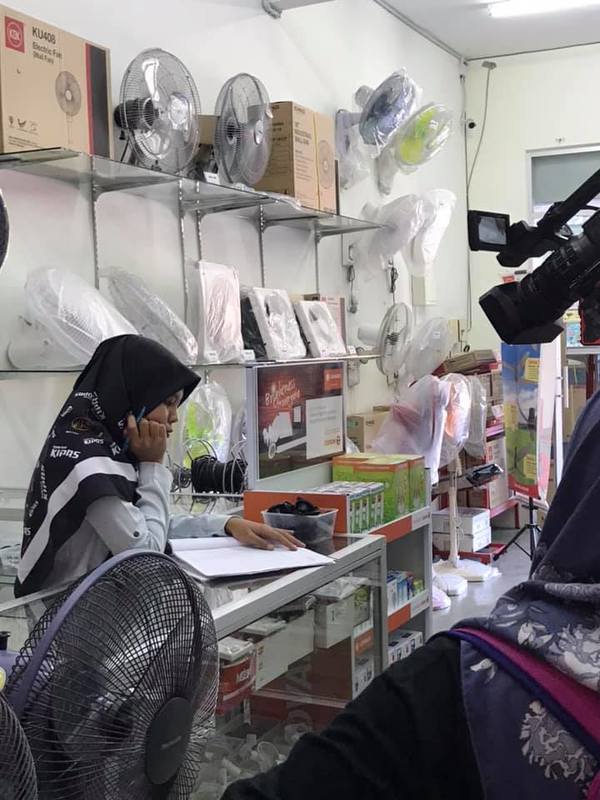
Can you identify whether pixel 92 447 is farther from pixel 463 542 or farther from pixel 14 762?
pixel 463 542

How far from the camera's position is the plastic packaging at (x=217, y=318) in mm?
2906

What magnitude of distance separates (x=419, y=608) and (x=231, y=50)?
2.33m

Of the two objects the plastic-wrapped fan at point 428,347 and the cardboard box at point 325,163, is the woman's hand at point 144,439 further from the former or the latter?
the plastic-wrapped fan at point 428,347

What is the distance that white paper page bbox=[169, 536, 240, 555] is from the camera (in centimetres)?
180

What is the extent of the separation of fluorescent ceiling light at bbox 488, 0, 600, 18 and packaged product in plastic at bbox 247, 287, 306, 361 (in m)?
2.77

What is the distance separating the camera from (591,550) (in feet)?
1.97

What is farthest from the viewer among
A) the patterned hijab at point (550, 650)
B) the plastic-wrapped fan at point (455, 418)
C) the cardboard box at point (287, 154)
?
the plastic-wrapped fan at point (455, 418)

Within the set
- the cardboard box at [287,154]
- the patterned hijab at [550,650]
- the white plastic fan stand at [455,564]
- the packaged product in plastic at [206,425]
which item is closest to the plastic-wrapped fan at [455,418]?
the white plastic fan stand at [455,564]

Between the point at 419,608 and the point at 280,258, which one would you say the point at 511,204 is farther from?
the point at 419,608

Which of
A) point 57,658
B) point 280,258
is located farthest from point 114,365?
point 280,258

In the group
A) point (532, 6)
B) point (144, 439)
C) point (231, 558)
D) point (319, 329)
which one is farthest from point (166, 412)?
point (532, 6)

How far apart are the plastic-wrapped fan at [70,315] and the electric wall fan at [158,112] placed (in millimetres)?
540

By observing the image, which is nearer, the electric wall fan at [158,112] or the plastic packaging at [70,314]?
the plastic packaging at [70,314]

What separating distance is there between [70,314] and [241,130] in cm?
112
